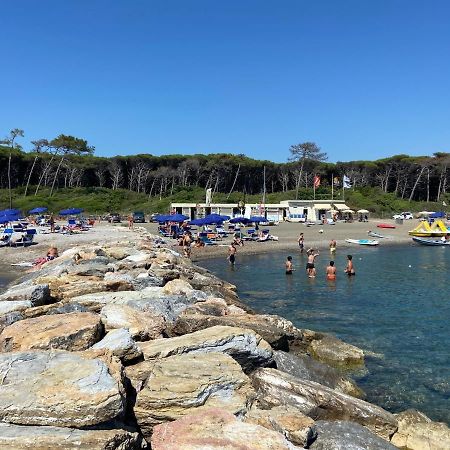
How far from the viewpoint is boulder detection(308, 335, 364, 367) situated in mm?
12891

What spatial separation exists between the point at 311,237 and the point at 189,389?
4828 centimetres

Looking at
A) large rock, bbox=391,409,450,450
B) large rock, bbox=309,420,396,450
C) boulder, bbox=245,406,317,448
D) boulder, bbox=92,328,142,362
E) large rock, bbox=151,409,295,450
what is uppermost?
boulder, bbox=92,328,142,362

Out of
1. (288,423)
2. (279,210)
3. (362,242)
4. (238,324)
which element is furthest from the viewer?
(279,210)

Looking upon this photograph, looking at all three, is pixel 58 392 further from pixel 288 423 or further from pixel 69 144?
pixel 69 144

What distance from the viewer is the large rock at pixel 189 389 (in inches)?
261

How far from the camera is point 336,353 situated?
1315cm

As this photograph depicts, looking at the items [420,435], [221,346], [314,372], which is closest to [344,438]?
[420,435]

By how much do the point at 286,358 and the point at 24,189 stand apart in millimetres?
92656

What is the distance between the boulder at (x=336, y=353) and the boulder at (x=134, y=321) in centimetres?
476

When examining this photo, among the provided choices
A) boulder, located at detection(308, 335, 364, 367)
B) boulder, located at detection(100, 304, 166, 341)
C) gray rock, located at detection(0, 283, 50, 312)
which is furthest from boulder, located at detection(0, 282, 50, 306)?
boulder, located at detection(308, 335, 364, 367)

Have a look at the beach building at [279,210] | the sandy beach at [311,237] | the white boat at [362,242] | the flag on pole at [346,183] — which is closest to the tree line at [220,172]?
the flag on pole at [346,183]

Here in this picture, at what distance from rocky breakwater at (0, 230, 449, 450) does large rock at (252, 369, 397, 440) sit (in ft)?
0.07

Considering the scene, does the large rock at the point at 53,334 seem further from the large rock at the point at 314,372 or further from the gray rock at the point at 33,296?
the large rock at the point at 314,372

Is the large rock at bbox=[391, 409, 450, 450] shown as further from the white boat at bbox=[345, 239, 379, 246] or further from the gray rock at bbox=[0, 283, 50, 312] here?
the white boat at bbox=[345, 239, 379, 246]
